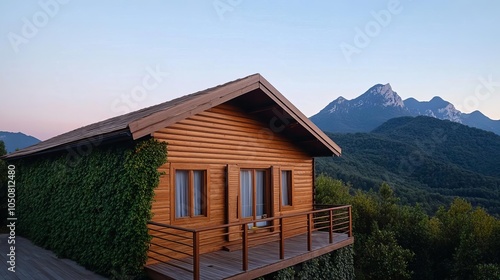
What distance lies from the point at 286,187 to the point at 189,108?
483 cm

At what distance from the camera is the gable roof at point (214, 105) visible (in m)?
6.54

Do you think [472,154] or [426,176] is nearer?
[426,176]

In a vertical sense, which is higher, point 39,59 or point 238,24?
point 238,24

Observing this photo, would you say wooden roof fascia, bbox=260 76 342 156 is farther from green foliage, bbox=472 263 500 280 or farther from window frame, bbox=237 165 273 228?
green foliage, bbox=472 263 500 280

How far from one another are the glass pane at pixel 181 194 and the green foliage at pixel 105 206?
823 millimetres

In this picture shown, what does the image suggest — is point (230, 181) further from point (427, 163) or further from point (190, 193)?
point (427, 163)

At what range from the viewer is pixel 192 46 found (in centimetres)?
1389

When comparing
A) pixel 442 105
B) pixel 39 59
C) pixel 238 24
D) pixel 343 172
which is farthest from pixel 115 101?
pixel 442 105

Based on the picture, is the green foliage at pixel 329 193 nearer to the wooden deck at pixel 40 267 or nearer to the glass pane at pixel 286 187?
the glass pane at pixel 286 187

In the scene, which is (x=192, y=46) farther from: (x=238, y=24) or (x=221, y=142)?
(x=221, y=142)

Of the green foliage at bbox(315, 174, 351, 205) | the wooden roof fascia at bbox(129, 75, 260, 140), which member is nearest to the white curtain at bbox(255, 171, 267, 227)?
the wooden roof fascia at bbox(129, 75, 260, 140)

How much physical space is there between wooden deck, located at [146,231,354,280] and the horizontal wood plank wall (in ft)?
1.68

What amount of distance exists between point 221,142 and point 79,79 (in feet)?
26.7

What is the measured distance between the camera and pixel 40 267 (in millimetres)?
7809
